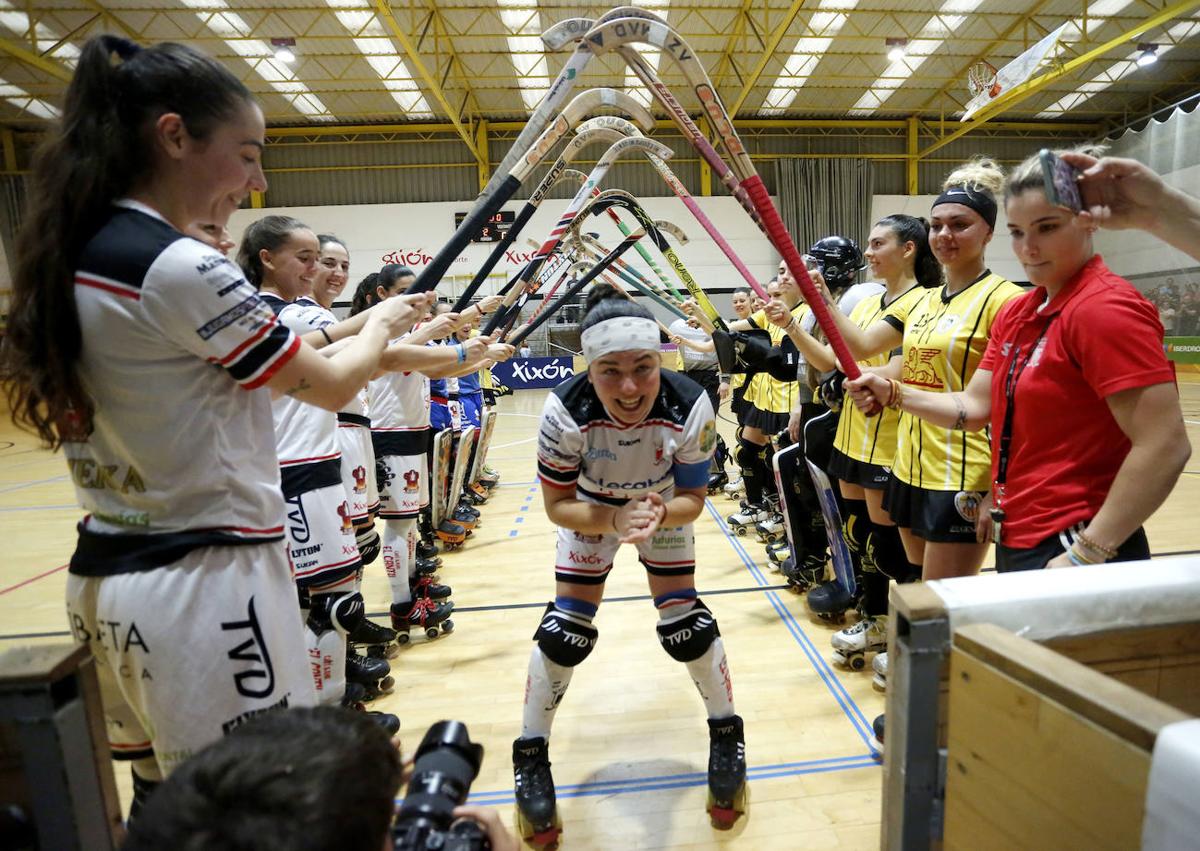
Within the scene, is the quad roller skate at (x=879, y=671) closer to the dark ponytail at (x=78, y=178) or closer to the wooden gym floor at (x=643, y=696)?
the wooden gym floor at (x=643, y=696)

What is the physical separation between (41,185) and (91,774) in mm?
986

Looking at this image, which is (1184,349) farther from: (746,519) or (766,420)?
(746,519)

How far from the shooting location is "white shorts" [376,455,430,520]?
12.3ft

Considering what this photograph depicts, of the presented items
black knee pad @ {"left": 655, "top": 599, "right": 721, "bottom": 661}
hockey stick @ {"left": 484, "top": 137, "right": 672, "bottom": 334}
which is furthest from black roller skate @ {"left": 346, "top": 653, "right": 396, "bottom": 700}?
hockey stick @ {"left": 484, "top": 137, "right": 672, "bottom": 334}

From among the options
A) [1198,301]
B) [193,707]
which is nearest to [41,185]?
[193,707]

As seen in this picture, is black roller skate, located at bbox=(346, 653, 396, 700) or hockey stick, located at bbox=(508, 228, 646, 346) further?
hockey stick, located at bbox=(508, 228, 646, 346)

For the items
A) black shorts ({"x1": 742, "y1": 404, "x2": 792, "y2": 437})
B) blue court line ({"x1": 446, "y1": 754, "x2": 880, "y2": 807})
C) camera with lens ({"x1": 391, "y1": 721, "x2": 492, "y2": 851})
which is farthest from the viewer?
black shorts ({"x1": 742, "y1": 404, "x2": 792, "y2": 437})

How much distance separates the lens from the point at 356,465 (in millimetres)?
3109

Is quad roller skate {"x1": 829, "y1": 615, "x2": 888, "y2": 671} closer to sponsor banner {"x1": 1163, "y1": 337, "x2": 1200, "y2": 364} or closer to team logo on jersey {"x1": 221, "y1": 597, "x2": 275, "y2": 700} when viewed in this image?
team logo on jersey {"x1": 221, "y1": 597, "x2": 275, "y2": 700}

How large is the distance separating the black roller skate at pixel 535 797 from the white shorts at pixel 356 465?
4.65 ft

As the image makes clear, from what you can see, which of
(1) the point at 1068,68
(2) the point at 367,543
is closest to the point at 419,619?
(2) the point at 367,543

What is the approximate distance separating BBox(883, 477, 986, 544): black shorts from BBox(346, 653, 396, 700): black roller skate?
2.45 meters

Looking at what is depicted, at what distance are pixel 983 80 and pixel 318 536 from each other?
1735 centimetres

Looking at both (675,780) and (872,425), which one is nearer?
(675,780)
